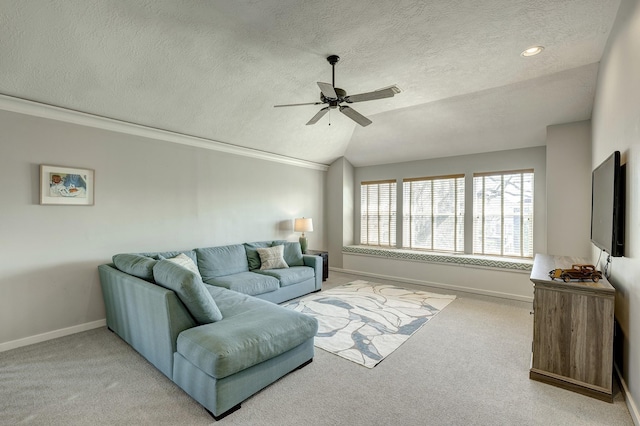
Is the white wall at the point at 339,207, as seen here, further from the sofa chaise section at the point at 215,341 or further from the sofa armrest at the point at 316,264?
the sofa chaise section at the point at 215,341

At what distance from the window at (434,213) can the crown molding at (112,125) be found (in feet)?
10.4

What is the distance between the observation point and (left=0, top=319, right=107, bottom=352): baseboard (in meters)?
2.97

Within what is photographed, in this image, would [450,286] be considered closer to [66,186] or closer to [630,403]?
[630,403]

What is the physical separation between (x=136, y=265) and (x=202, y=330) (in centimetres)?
118

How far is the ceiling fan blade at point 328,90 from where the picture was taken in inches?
106

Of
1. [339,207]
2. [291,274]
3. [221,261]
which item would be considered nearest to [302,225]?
[339,207]

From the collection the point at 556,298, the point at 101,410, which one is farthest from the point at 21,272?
the point at 556,298

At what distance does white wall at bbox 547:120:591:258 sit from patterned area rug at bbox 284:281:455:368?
5.94 ft

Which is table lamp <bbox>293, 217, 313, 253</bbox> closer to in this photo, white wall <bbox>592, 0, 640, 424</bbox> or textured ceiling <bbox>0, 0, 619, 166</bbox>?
textured ceiling <bbox>0, 0, 619, 166</bbox>

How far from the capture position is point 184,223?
4.41 meters

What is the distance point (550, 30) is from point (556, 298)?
2444 millimetres

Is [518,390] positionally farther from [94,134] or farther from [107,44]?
[94,134]

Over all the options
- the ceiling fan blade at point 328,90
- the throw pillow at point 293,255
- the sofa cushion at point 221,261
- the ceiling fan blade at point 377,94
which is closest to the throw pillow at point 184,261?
the sofa cushion at point 221,261

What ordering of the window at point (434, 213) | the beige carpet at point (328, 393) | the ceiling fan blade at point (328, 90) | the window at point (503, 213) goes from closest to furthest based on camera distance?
the beige carpet at point (328, 393)
the ceiling fan blade at point (328, 90)
the window at point (503, 213)
the window at point (434, 213)
